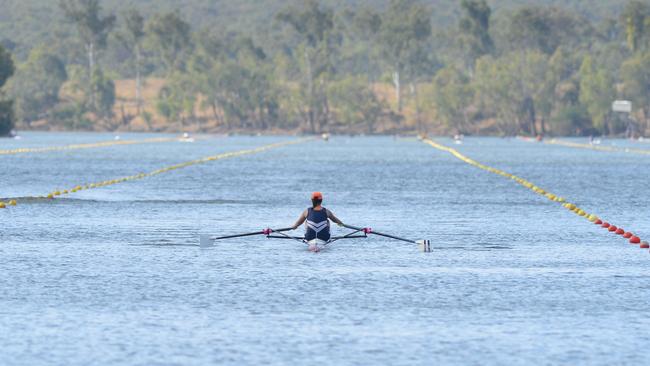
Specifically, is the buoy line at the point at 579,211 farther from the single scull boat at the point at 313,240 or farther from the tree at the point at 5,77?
the tree at the point at 5,77

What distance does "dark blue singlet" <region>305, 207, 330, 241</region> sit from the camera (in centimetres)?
3188

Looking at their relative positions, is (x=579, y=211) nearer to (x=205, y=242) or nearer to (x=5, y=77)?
(x=205, y=242)

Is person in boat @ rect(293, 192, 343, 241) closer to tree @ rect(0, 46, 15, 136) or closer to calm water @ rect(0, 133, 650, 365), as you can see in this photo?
calm water @ rect(0, 133, 650, 365)

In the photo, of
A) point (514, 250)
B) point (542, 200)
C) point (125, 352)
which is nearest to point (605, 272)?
point (514, 250)

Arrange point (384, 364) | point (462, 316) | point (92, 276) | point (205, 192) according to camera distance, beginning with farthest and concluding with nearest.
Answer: point (205, 192), point (92, 276), point (462, 316), point (384, 364)

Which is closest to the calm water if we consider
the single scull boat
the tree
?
the single scull boat

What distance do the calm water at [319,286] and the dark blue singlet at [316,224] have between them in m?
0.44

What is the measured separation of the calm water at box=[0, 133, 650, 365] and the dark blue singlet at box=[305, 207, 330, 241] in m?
0.44

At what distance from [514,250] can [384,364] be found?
14.7 m

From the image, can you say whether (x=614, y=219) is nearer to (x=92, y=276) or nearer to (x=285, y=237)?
(x=285, y=237)

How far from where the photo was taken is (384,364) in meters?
17.7

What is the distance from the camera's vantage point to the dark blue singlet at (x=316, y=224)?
31875 millimetres

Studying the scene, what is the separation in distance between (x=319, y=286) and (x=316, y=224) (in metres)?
6.90

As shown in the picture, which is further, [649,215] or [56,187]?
[56,187]
